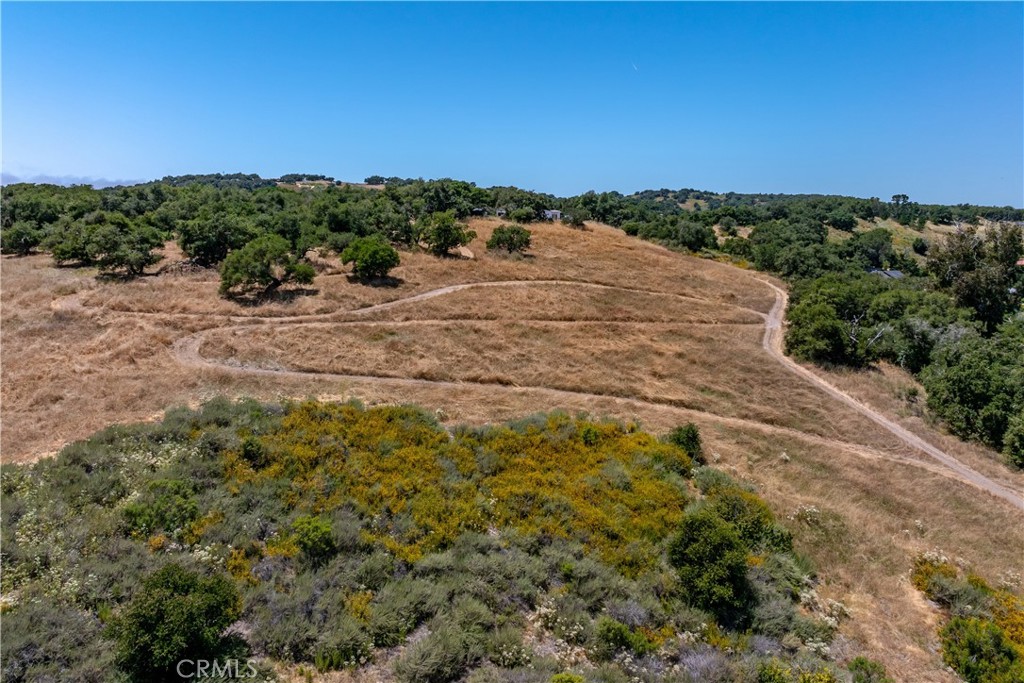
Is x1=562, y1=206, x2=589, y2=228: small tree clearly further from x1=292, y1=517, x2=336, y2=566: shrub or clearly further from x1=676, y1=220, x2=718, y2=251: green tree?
x1=292, y1=517, x2=336, y2=566: shrub

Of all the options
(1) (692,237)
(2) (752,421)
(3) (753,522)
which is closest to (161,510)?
(3) (753,522)

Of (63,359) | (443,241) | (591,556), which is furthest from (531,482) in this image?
(443,241)

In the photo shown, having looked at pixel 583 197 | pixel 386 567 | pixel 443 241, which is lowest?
pixel 386 567

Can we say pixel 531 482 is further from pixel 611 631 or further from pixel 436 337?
pixel 436 337

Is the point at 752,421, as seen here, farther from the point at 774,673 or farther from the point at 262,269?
the point at 262,269

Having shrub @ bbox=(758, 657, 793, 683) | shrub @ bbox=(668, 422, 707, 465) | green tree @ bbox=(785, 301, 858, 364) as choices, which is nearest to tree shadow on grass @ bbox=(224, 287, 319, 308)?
shrub @ bbox=(668, 422, 707, 465)
